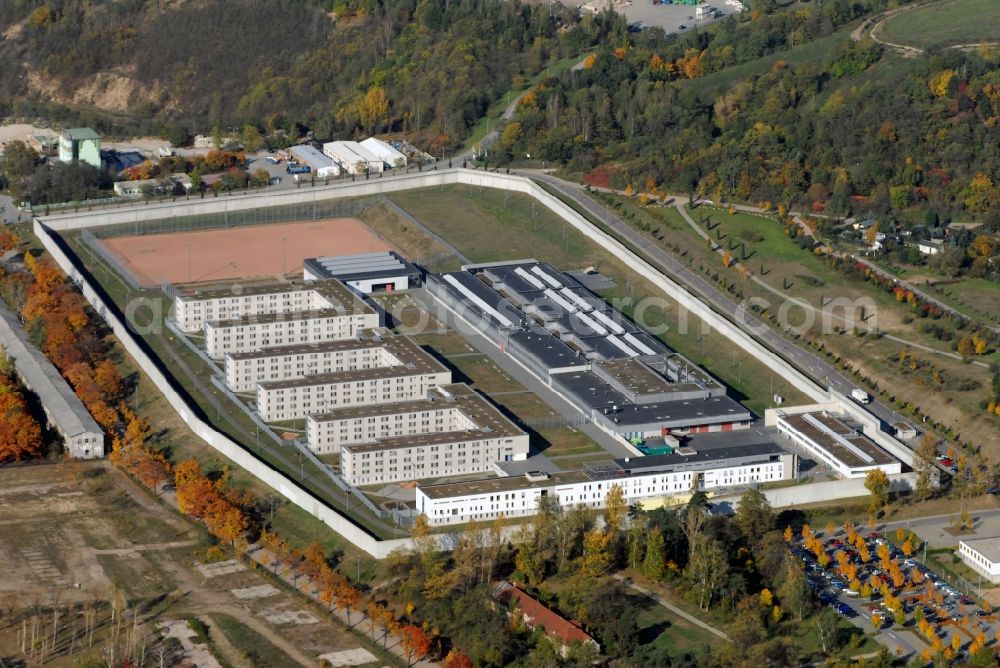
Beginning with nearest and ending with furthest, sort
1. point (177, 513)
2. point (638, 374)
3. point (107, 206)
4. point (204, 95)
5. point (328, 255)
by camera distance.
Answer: point (177, 513)
point (638, 374)
point (328, 255)
point (107, 206)
point (204, 95)

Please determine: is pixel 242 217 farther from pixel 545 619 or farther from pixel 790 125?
pixel 545 619

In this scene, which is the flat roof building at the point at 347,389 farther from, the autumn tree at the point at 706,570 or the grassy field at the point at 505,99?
the grassy field at the point at 505,99

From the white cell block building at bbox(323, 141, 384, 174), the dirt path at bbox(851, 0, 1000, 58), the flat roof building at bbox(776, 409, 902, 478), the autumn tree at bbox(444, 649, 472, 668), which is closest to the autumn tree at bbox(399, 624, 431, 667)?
the autumn tree at bbox(444, 649, 472, 668)

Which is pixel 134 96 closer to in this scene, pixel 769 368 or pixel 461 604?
pixel 769 368

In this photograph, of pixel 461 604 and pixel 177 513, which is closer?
pixel 461 604

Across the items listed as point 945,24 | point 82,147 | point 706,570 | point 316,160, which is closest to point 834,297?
point 706,570

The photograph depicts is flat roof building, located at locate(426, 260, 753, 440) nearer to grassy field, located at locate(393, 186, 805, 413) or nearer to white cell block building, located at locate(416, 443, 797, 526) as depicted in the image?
grassy field, located at locate(393, 186, 805, 413)

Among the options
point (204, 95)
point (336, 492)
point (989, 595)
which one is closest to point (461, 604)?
point (336, 492)
